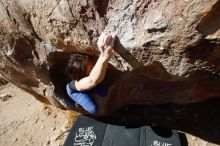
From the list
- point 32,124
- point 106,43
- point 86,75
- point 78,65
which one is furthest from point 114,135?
point 106,43

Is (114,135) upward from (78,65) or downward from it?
downward

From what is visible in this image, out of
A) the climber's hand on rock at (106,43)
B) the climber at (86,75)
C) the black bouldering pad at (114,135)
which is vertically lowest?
the black bouldering pad at (114,135)

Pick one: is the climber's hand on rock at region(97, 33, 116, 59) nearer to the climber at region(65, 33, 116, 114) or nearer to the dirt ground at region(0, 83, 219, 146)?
the climber at region(65, 33, 116, 114)

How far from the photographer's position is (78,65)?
3328 millimetres

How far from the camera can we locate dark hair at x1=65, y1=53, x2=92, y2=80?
132 inches

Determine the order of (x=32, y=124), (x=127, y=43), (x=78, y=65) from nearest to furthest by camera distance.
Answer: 1. (x=127, y=43)
2. (x=78, y=65)
3. (x=32, y=124)

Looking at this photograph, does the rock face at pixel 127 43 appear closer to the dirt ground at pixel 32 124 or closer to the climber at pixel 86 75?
the climber at pixel 86 75

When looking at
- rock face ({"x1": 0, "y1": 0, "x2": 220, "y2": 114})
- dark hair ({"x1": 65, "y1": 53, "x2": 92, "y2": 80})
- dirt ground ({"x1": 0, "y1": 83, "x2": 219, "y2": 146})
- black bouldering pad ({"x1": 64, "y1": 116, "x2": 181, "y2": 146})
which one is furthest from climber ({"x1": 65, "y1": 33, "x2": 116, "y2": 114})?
dirt ground ({"x1": 0, "y1": 83, "x2": 219, "y2": 146})

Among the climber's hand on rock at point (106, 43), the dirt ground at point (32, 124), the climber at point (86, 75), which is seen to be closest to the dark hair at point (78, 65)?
the climber at point (86, 75)

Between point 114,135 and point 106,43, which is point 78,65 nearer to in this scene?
point 106,43

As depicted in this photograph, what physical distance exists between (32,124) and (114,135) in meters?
1.29

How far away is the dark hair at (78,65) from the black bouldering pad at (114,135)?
78 cm

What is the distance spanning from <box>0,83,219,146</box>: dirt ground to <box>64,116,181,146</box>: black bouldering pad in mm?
278

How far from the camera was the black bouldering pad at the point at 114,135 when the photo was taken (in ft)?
12.0
